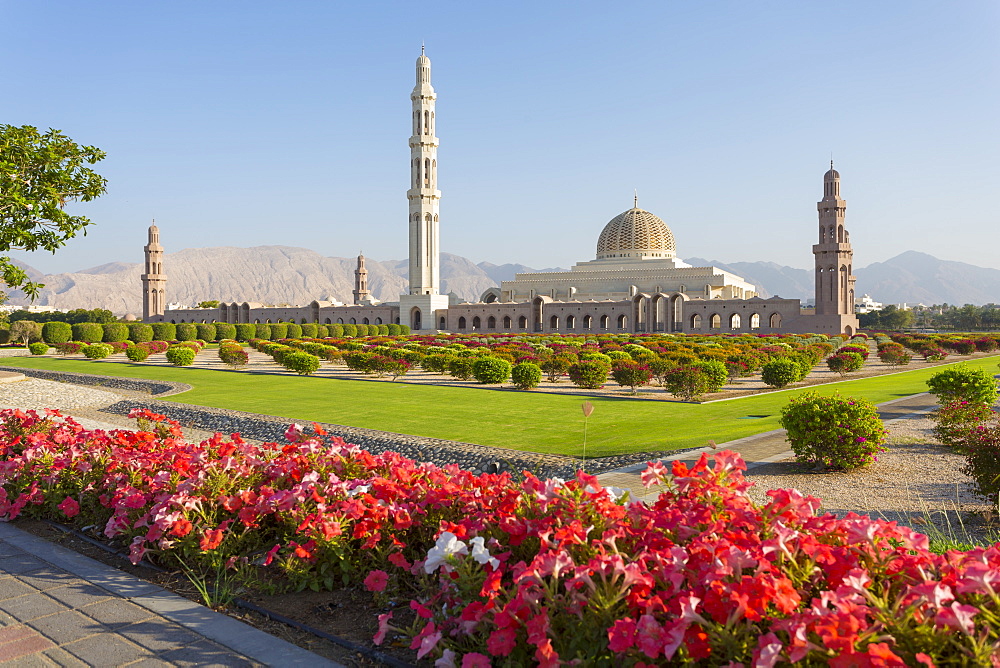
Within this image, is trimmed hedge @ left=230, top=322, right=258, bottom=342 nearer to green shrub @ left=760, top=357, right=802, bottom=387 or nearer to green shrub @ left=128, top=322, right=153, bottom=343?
green shrub @ left=128, top=322, right=153, bottom=343

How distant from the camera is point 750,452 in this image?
7.31 metres

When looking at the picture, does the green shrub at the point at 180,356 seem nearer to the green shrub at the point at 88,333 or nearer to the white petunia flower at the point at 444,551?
the green shrub at the point at 88,333

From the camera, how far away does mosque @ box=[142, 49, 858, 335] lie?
5184cm

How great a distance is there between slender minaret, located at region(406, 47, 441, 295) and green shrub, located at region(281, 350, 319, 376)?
39.2 m

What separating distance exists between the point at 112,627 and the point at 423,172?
56912 millimetres

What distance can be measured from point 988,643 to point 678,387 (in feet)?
36.8

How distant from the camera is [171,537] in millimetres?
3701

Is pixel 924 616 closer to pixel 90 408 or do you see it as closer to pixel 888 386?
pixel 90 408

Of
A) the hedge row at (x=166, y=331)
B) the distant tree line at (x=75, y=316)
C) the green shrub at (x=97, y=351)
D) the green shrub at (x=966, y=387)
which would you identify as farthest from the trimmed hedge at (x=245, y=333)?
the green shrub at (x=966, y=387)

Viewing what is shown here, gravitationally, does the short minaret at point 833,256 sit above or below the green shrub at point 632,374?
above

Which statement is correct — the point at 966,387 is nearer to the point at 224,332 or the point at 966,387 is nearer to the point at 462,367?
the point at 462,367

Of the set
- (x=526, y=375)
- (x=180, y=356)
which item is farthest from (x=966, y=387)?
(x=180, y=356)

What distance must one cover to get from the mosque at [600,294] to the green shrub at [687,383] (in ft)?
131

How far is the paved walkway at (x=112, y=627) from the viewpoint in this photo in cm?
272
